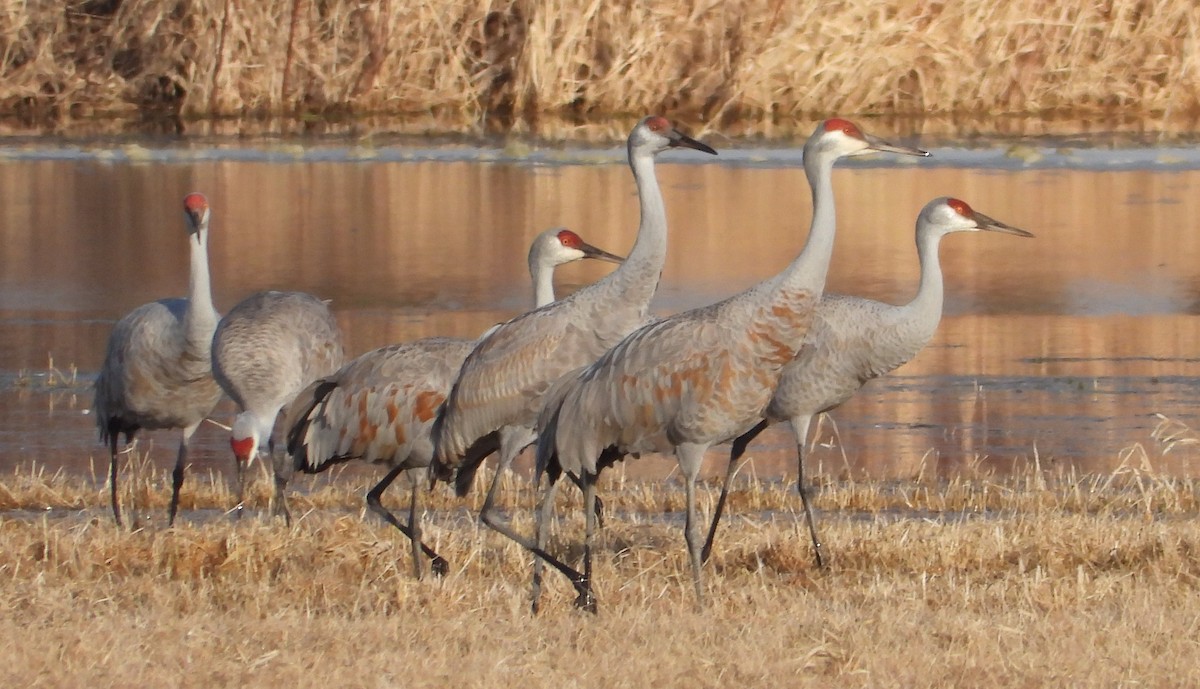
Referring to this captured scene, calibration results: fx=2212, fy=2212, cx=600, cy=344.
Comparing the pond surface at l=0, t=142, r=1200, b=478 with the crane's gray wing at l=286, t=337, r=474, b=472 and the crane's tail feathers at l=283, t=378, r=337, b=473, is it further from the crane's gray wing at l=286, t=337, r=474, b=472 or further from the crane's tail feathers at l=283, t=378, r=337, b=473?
the crane's gray wing at l=286, t=337, r=474, b=472

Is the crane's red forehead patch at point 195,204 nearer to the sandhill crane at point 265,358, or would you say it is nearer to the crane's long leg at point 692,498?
the sandhill crane at point 265,358

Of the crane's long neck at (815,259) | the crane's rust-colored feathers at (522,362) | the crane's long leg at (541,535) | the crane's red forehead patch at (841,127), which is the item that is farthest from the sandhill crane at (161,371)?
the crane's long neck at (815,259)

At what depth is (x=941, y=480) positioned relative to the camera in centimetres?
753

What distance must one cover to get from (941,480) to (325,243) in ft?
23.5

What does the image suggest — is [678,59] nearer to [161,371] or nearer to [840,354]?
[161,371]

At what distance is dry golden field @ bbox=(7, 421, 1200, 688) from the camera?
470cm

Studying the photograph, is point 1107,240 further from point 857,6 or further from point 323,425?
point 323,425

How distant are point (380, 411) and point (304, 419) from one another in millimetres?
357

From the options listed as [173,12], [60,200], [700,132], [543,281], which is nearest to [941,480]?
[543,281]

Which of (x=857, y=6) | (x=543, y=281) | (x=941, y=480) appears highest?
(x=857, y=6)

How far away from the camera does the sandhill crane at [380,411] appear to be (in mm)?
6629

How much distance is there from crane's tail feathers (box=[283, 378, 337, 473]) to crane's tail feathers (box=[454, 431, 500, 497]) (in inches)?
20.2

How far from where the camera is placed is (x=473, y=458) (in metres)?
6.46

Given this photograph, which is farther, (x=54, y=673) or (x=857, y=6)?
(x=857, y=6)
